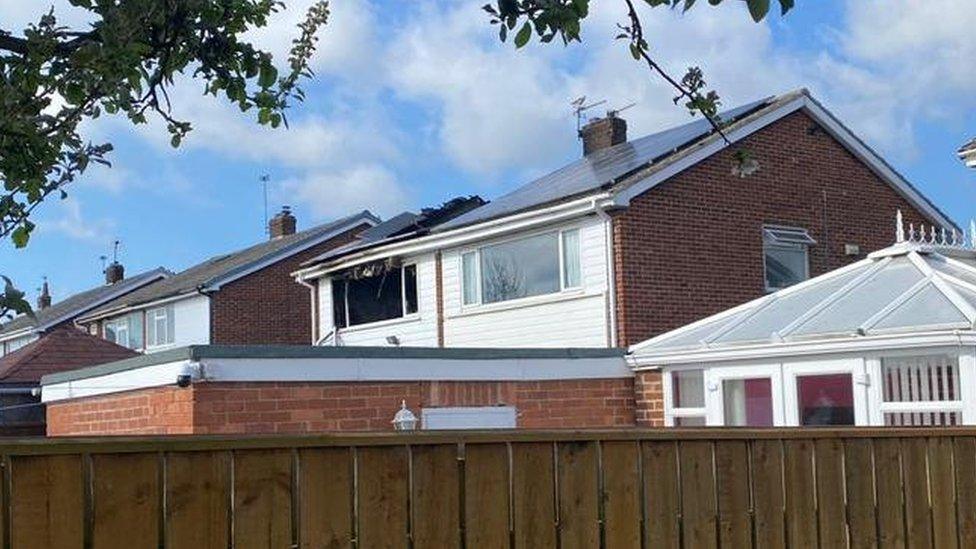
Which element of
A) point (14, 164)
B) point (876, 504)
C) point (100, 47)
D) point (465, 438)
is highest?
point (100, 47)

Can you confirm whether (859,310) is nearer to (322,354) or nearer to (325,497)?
(322,354)

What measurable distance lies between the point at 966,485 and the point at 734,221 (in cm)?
1419

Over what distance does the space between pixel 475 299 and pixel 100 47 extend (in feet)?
57.6

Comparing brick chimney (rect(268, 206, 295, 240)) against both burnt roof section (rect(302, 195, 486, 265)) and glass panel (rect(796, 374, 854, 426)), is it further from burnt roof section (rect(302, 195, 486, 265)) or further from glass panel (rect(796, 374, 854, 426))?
glass panel (rect(796, 374, 854, 426))

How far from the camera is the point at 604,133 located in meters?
25.2

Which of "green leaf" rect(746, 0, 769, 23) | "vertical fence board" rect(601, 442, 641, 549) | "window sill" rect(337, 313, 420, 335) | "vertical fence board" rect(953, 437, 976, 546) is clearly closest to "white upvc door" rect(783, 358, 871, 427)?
"vertical fence board" rect(953, 437, 976, 546)

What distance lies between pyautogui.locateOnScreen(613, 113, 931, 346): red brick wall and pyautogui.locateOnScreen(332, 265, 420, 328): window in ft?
19.0

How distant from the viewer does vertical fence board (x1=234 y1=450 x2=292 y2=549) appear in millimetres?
3729

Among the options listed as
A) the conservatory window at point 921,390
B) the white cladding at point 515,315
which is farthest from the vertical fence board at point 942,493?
the white cladding at point 515,315

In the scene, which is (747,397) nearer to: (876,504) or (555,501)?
(876,504)

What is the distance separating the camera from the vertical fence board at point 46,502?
3.29 m

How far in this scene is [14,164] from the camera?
3855 millimetres

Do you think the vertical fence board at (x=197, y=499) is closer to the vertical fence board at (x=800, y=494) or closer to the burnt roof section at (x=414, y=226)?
the vertical fence board at (x=800, y=494)

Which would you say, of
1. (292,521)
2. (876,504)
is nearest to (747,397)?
(876,504)
